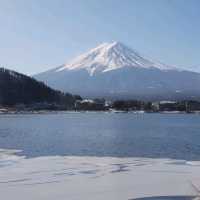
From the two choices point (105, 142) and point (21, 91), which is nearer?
point (105, 142)

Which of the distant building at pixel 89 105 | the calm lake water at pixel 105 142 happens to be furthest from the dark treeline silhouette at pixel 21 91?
the calm lake water at pixel 105 142

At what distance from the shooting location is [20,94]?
493 ft

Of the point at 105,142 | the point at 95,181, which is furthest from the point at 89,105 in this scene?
the point at 95,181

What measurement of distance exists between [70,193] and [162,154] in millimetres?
14611

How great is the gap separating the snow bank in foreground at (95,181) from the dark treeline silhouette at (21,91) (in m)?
132

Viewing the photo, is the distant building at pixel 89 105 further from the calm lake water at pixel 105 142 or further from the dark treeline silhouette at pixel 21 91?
the calm lake water at pixel 105 142

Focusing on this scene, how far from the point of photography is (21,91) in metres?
151

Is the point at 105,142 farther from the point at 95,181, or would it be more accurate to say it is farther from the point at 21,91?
the point at 21,91

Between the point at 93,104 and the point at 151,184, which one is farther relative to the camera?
the point at 93,104

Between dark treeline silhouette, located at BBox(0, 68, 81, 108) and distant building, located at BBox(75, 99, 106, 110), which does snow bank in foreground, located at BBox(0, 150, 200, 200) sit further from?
distant building, located at BBox(75, 99, 106, 110)

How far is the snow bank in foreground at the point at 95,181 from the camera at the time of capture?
1088 cm

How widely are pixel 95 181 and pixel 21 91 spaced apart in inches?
5527

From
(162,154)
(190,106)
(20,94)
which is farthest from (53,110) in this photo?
(162,154)

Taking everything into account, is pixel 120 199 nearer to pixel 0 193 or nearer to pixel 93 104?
pixel 0 193
